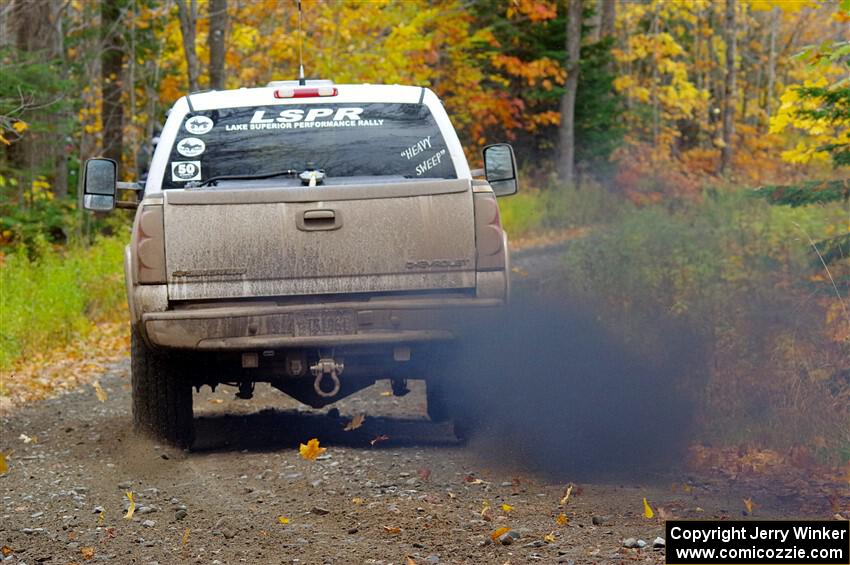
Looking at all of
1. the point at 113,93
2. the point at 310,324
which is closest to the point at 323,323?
the point at 310,324

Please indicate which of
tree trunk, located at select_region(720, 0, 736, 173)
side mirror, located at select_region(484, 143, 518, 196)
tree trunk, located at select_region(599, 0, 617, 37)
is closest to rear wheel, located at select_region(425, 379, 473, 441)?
side mirror, located at select_region(484, 143, 518, 196)

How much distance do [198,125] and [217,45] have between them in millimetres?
11790

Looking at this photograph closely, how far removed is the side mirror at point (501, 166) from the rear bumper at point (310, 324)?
1.38m

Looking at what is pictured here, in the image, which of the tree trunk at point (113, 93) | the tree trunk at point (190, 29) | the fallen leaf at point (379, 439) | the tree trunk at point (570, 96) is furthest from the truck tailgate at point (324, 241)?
the tree trunk at point (570, 96)

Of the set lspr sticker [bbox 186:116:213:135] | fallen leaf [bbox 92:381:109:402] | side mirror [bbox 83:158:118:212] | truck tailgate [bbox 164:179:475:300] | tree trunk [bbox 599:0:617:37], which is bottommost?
fallen leaf [bbox 92:381:109:402]

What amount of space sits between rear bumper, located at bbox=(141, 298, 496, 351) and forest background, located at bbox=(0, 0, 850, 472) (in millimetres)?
2080

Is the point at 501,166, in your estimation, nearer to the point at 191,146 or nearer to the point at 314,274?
the point at 314,274

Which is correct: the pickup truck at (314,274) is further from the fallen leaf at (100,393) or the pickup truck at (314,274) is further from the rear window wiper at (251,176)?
the fallen leaf at (100,393)

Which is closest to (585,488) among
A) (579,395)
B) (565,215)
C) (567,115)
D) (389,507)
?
(389,507)

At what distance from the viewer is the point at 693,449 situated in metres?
7.87

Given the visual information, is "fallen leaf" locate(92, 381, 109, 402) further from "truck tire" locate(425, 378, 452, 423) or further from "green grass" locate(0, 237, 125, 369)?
"truck tire" locate(425, 378, 452, 423)

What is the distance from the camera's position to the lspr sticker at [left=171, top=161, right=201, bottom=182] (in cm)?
817

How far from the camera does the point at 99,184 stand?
820cm

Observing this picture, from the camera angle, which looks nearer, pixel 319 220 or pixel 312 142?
pixel 319 220
